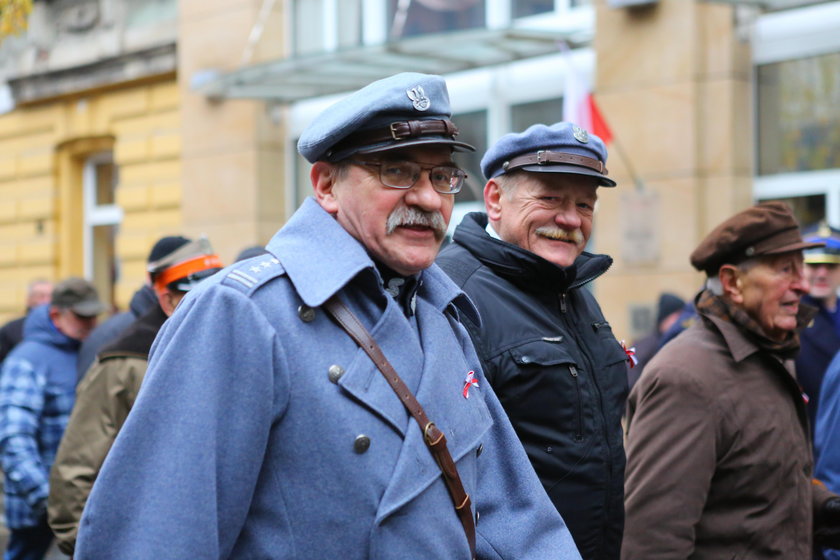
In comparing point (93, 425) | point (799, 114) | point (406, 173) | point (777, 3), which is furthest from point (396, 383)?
point (799, 114)

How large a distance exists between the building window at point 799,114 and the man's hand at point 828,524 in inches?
229

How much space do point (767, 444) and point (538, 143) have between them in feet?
3.84

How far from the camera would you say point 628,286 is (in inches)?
400

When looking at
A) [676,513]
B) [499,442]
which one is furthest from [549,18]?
[499,442]

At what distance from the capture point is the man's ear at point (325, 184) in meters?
2.53

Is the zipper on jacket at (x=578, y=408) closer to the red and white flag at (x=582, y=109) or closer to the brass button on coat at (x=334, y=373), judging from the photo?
the brass button on coat at (x=334, y=373)

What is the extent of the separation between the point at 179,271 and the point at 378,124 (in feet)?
9.30

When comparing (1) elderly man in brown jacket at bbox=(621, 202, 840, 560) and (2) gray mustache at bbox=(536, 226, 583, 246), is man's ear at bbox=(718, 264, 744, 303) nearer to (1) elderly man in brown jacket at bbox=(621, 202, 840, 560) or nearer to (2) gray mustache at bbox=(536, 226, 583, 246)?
(1) elderly man in brown jacket at bbox=(621, 202, 840, 560)

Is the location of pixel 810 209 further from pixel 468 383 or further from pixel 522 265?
pixel 468 383

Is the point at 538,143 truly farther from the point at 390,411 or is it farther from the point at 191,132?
the point at 191,132

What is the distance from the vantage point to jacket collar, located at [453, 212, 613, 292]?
11.5ft

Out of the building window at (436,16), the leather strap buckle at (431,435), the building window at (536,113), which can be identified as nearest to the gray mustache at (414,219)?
the leather strap buckle at (431,435)

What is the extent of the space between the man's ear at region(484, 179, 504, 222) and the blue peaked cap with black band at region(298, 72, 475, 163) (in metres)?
1.22

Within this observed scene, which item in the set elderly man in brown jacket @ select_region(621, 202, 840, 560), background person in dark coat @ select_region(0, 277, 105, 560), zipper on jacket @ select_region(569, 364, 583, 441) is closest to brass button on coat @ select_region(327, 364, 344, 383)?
zipper on jacket @ select_region(569, 364, 583, 441)
